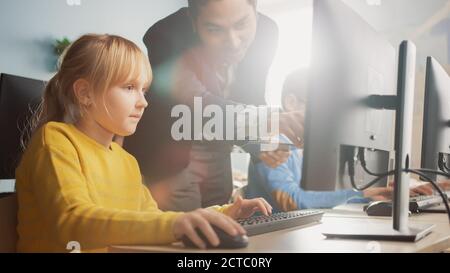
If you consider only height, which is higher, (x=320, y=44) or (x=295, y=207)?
(x=320, y=44)

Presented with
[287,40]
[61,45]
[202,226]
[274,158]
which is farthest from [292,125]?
[202,226]

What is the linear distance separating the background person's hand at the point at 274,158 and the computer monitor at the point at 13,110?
0.63 metres

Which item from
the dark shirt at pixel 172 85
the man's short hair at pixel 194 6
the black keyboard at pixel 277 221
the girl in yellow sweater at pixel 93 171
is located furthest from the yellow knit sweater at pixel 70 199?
the man's short hair at pixel 194 6

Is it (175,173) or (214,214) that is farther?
(175,173)

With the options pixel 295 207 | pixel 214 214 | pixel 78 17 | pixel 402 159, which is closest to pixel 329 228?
pixel 402 159

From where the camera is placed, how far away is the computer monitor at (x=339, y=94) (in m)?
0.78

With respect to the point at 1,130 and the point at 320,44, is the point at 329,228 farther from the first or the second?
the point at 1,130

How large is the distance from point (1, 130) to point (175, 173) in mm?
446

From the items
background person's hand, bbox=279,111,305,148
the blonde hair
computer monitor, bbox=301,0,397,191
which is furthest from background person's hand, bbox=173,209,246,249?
background person's hand, bbox=279,111,305,148

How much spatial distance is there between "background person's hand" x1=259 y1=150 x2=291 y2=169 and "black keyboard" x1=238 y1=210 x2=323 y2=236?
0.39 m

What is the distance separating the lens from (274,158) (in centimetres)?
149

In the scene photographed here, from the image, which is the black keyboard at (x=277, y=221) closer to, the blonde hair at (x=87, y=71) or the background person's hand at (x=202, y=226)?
the background person's hand at (x=202, y=226)


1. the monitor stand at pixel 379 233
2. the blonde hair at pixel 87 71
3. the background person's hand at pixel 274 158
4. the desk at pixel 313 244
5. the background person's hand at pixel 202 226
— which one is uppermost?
the blonde hair at pixel 87 71

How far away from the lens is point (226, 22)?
1.40 metres
